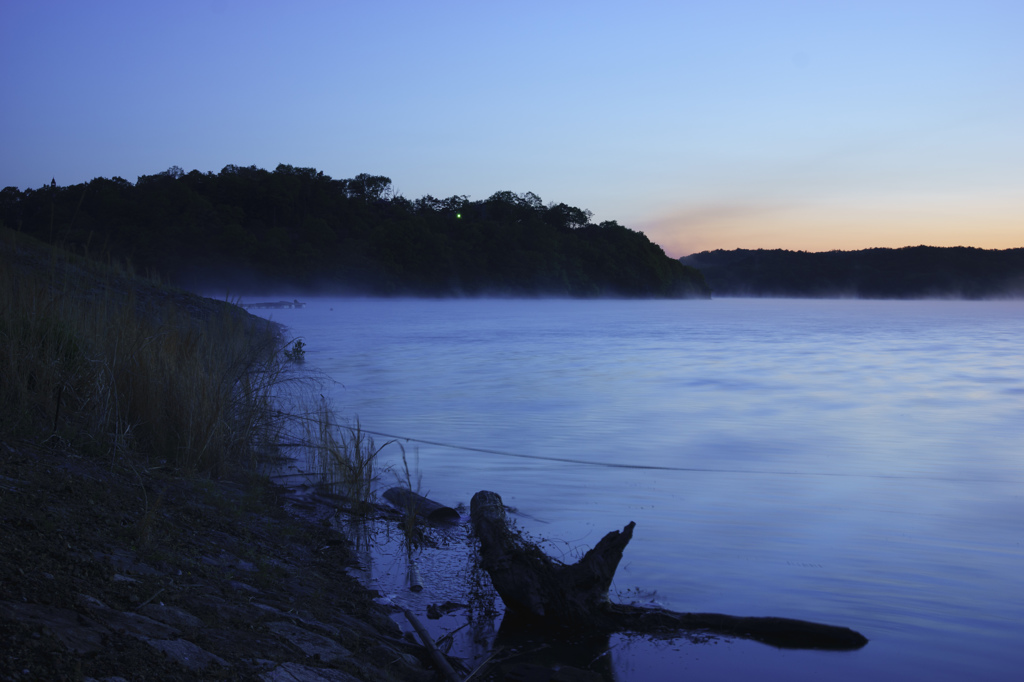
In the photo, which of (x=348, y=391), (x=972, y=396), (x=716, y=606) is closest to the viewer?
(x=716, y=606)

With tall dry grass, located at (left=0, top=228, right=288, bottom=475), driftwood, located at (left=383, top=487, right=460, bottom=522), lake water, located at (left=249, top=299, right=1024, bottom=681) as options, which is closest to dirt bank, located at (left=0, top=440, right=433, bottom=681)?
tall dry grass, located at (left=0, top=228, right=288, bottom=475)

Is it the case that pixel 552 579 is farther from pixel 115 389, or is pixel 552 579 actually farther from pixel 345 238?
pixel 345 238

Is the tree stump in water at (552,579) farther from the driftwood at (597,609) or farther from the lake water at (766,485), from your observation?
the lake water at (766,485)

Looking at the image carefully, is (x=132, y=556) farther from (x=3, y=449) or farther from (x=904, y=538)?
(x=904, y=538)

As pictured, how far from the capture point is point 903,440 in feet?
34.9

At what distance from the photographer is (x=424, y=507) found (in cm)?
552

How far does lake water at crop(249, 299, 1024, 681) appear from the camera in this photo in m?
3.85

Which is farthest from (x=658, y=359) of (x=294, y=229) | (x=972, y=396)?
(x=294, y=229)

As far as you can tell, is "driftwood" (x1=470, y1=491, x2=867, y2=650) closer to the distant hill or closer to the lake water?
the lake water

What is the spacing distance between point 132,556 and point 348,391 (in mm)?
11929

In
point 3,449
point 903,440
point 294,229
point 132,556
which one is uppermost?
point 294,229

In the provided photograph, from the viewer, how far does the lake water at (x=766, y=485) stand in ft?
12.6

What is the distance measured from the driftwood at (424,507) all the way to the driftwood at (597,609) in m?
1.66

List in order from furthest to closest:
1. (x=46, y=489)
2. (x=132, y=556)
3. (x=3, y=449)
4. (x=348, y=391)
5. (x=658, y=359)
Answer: (x=658, y=359), (x=348, y=391), (x=3, y=449), (x=46, y=489), (x=132, y=556)
